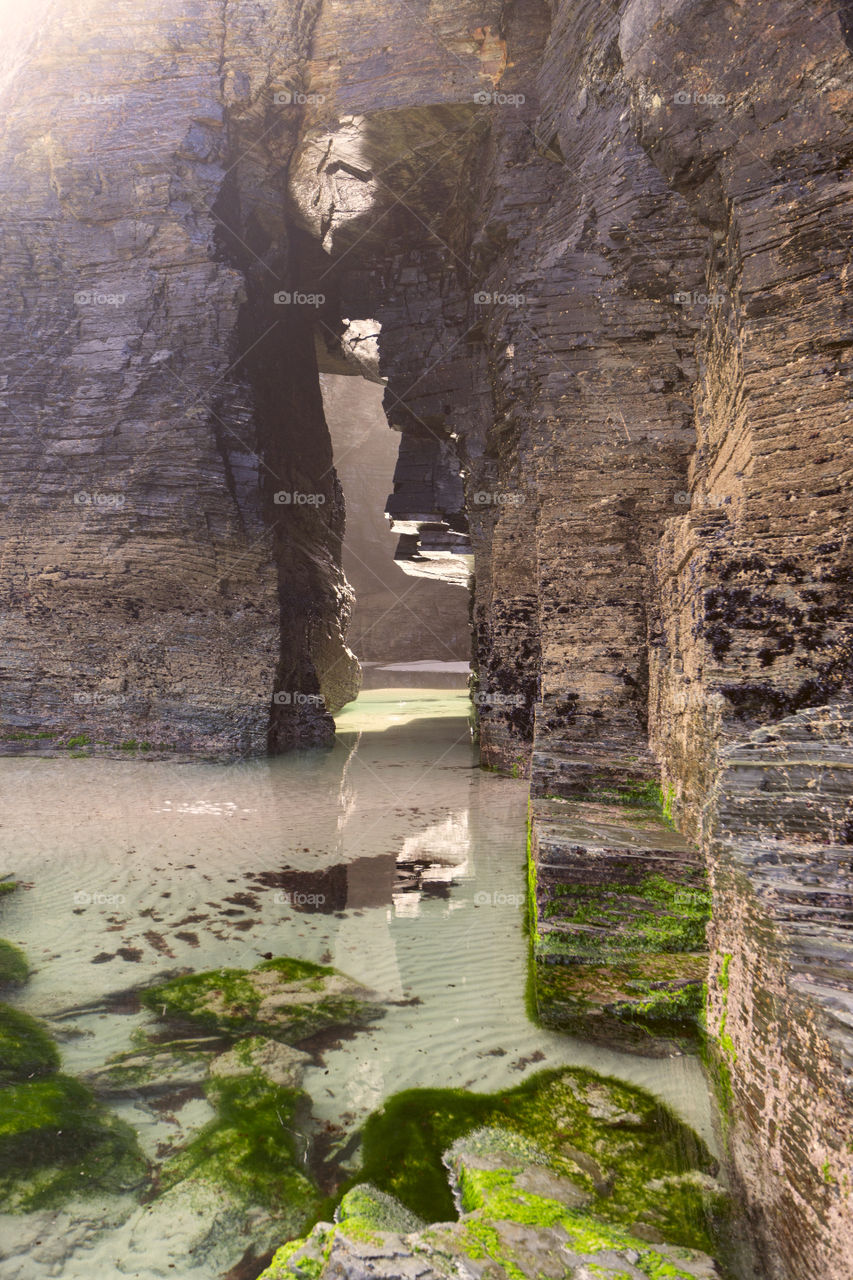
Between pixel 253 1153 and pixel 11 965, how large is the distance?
214cm

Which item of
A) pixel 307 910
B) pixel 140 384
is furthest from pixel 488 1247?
pixel 140 384

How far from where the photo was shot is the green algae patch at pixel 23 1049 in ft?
8.79

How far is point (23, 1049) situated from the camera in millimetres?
2852

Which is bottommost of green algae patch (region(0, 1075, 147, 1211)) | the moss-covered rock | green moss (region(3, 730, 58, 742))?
green algae patch (region(0, 1075, 147, 1211))

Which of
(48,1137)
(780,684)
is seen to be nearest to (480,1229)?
(48,1137)

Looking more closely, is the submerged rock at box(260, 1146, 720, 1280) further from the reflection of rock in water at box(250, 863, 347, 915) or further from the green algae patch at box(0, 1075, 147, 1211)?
the reflection of rock in water at box(250, 863, 347, 915)

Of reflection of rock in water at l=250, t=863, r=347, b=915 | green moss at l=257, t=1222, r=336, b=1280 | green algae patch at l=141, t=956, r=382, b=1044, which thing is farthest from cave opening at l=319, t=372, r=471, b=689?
green moss at l=257, t=1222, r=336, b=1280

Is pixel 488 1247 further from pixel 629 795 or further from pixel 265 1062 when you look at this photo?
pixel 629 795

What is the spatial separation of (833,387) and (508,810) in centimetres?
508

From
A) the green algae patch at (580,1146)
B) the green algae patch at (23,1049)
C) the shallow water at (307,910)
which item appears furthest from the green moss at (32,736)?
the green algae patch at (580,1146)

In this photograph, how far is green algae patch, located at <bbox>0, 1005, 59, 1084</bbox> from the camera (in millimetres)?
2678

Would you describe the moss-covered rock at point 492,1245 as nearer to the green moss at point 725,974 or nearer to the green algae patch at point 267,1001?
the green moss at point 725,974

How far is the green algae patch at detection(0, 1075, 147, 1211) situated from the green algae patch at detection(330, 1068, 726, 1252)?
811mm

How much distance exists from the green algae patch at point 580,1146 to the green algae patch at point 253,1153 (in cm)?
23
